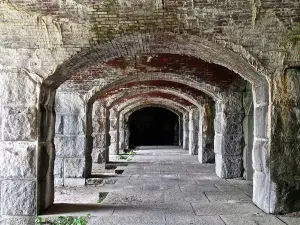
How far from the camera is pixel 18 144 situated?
489 cm

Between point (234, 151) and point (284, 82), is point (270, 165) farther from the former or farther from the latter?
point (234, 151)

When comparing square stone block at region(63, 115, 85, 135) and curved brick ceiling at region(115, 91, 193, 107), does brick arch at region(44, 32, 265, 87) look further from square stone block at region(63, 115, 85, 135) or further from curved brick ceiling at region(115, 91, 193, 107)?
curved brick ceiling at region(115, 91, 193, 107)

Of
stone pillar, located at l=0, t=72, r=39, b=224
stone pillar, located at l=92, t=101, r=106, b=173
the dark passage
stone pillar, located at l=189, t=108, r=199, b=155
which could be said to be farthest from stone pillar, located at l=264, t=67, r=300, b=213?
the dark passage

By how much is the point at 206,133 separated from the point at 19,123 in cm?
706

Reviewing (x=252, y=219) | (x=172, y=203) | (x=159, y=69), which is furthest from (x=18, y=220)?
(x=159, y=69)

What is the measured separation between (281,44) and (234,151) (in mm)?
3852

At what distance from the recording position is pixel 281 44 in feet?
15.3

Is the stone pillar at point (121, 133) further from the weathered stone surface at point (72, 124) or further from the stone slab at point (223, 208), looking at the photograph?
the stone slab at point (223, 208)

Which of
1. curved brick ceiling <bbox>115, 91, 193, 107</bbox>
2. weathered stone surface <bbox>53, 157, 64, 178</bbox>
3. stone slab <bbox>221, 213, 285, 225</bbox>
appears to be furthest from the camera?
curved brick ceiling <bbox>115, 91, 193, 107</bbox>

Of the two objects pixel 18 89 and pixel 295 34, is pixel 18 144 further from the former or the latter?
pixel 295 34

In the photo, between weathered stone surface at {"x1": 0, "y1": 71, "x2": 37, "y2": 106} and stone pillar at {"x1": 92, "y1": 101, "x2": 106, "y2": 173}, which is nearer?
weathered stone surface at {"x1": 0, "y1": 71, "x2": 37, "y2": 106}

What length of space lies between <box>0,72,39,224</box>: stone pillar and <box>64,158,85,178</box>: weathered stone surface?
9.98 ft

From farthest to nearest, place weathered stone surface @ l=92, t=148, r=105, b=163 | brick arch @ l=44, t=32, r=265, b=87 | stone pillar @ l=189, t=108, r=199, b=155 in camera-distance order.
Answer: stone pillar @ l=189, t=108, r=199, b=155, weathered stone surface @ l=92, t=148, r=105, b=163, brick arch @ l=44, t=32, r=265, b=87

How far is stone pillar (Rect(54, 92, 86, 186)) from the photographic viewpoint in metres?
7.95
